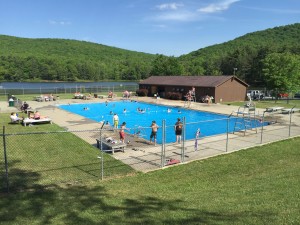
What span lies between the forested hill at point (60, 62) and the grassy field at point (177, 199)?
10793 cm

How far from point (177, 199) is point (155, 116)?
23744 millimetres

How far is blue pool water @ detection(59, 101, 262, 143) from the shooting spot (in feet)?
80.4

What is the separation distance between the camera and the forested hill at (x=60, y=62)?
112 meters

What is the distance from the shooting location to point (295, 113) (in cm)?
2827

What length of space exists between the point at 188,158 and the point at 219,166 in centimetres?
176

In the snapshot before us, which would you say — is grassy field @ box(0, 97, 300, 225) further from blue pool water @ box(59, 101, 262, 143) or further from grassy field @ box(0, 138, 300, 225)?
blue pool water @ box(59, 101, 262, 143)

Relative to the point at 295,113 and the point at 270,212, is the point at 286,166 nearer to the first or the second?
the point at 270,212

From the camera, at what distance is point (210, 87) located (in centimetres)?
3841

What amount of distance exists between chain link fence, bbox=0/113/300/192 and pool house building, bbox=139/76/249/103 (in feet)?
62.8

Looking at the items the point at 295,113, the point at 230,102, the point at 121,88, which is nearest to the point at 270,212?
the point at 295,113

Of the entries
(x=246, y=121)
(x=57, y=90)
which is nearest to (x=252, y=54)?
(x=57, y=90)

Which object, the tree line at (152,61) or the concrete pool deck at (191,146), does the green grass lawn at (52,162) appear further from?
the tree line at (152,61)

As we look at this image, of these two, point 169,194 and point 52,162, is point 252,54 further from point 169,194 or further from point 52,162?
point 169,194

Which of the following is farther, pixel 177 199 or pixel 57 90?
pixel 57 90
